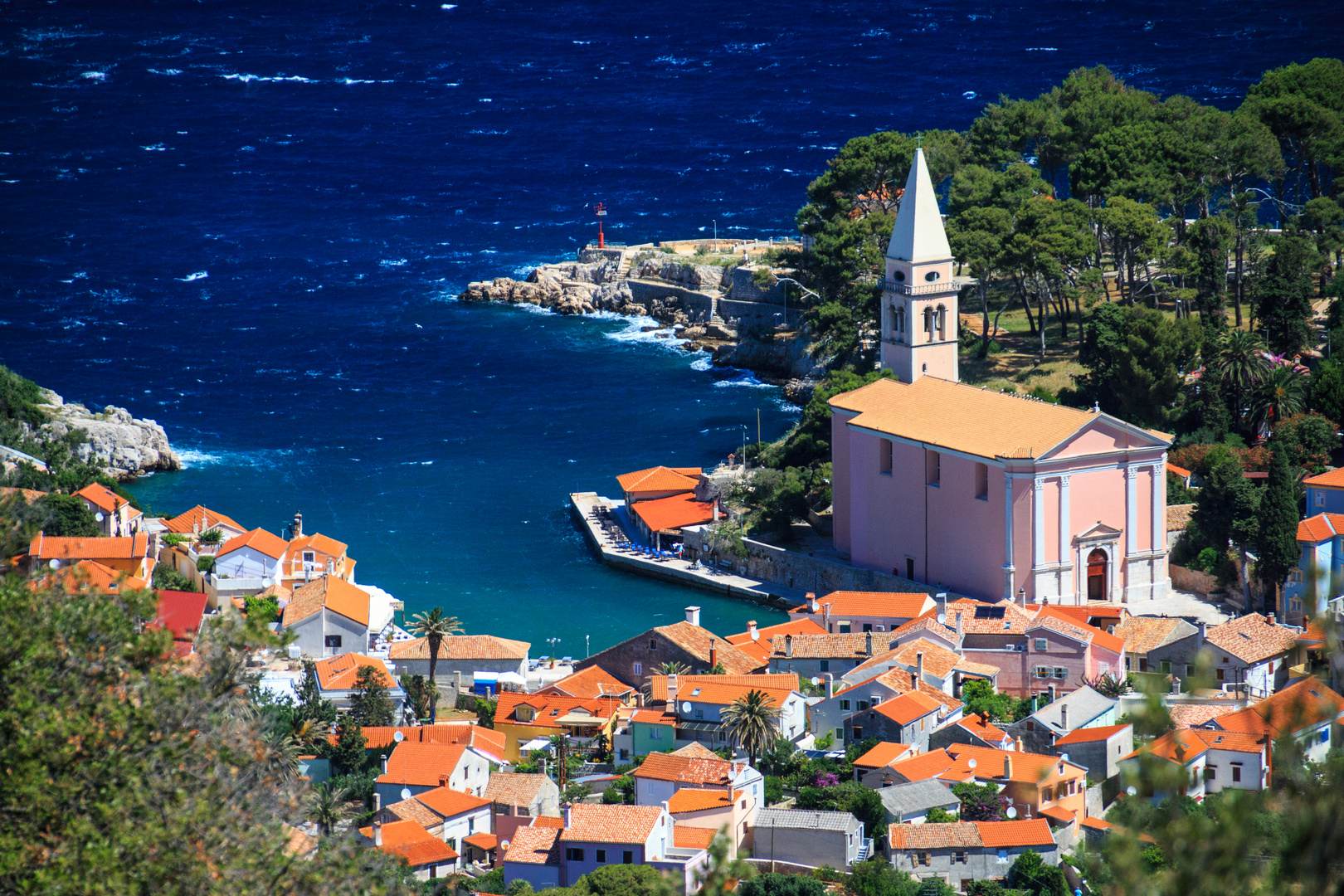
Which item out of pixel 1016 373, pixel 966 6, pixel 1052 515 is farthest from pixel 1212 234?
pixel 966 6

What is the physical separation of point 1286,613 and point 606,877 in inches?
800

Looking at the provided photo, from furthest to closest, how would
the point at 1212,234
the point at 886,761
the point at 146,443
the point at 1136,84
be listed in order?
the point at 1136,84 < the point at 146,443 < the point at 1212,234 < the point at 886,761

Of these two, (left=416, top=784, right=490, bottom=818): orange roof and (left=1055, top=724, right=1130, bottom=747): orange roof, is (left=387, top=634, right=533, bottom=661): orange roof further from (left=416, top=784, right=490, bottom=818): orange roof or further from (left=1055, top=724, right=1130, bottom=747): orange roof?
(left=1055, top=724, right=1130, bottom=747): orange roof

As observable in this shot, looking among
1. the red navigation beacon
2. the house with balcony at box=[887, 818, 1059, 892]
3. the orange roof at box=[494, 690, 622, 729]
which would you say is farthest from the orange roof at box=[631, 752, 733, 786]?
the red navigation beacon

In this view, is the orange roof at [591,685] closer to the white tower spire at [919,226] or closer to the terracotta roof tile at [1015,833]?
the terracotta roof tile at [1015,833]

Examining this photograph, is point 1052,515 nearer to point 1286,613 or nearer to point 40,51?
point 1286,613

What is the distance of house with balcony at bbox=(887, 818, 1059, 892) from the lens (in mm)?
34062

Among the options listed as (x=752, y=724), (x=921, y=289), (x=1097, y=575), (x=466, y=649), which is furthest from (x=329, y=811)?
(x=921, y=289)

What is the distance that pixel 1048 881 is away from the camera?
33.2 metres

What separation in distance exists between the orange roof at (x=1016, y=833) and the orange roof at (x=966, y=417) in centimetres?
1288

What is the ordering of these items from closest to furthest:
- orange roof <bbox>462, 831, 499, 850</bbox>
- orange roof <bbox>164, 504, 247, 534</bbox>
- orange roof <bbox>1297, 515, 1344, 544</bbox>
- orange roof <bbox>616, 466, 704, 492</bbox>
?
orange roof <bbox>462, 831, 499, 850</bbox>
orange roof <bbox>1297, 515, 1344, 544</bbox>
orange roof <bbox>164, 504, 247, 534</bbox>
orange roof <bbox>616, 466, 704, 492</bbox>

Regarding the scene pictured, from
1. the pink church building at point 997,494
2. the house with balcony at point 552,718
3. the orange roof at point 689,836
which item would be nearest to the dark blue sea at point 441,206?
the pink church building at point 997,494

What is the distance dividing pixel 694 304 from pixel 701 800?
47.5 metres

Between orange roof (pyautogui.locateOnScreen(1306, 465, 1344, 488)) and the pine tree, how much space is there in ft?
4.35
